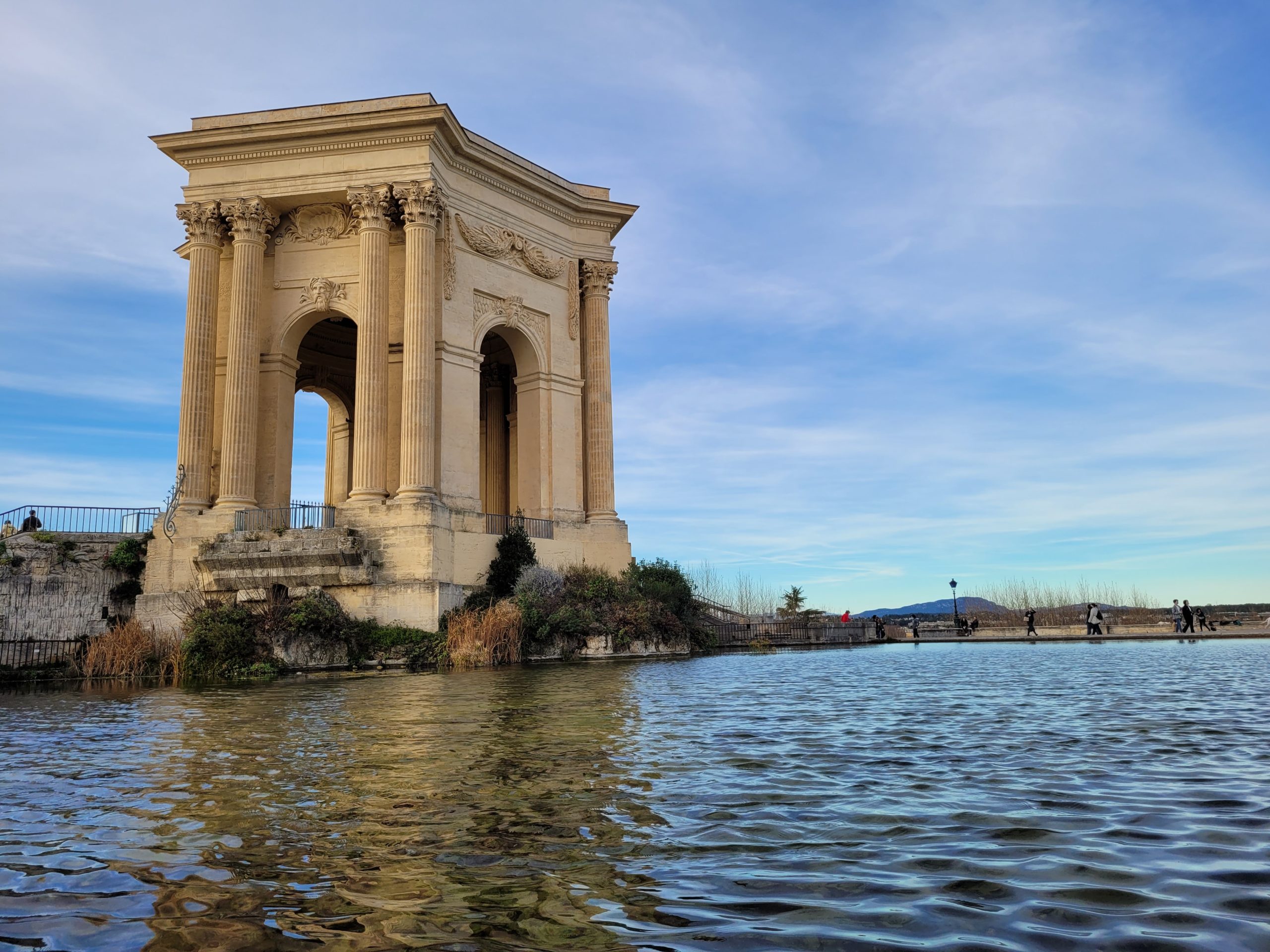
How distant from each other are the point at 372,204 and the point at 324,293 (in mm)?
3384

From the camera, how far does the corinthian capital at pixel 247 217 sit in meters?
28.2

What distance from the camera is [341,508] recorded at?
26.0 m

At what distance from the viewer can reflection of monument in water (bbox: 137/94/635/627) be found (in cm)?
2519

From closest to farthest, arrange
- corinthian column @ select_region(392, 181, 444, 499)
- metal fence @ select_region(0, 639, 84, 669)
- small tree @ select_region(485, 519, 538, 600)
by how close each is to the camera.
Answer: metal fence @ select_region(0, 639, 84, 669), corinthian column @ select_region(392, 181, 444, 499), small tree @ select_region(485, 519, 538, 600)

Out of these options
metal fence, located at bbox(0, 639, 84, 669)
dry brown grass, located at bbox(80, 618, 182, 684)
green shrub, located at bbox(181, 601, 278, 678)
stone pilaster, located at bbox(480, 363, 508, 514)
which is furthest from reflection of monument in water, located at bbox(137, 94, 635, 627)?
stone pilaster, located at bbox(480, 363, 508, 514)

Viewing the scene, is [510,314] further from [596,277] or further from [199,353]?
[199,353]

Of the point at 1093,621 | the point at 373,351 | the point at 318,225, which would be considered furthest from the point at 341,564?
the point at 1093,621

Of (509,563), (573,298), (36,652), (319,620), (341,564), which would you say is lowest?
(36,652)

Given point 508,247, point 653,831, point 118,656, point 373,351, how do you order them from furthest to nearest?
point 508,247 → point 373,351 → point 118,656 → point 653,831

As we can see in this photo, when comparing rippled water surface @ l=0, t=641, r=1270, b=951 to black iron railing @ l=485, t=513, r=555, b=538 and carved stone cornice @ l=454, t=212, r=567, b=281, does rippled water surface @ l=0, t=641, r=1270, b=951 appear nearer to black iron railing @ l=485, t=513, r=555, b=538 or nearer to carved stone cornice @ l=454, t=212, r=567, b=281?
black iron railing @ l=485, t=513, r=555, b=538

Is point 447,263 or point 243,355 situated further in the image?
point 447,263

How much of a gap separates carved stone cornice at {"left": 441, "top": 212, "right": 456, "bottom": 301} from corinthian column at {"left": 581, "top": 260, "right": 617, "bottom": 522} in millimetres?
6169

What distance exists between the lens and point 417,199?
2770 centimetres

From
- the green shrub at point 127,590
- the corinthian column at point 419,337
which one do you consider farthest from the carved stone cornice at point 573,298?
the green shrub at point 127,590
